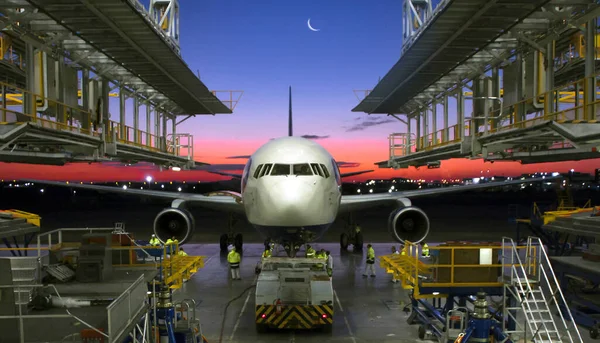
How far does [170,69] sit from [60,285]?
15229 mm

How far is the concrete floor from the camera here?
11.9 metres

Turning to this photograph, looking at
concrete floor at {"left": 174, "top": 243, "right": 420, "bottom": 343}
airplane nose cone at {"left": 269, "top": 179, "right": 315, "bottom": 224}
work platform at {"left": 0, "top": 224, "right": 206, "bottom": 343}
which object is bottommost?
concrete floor at {"left": 174, "top": 243, "right": 420, "bottom": 343}

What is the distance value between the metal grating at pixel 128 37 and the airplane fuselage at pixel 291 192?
20.0 feet

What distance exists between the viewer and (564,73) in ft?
60.8

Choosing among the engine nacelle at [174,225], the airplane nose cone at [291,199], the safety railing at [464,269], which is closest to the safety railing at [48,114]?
A: the engine nacelle at [174,225]

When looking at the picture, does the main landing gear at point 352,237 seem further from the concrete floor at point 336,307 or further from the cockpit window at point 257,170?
the cockpit window at point 257,170

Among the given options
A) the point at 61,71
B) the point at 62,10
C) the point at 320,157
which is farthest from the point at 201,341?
the point at 61,71

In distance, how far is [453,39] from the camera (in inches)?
620

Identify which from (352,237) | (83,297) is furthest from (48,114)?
(352,237)

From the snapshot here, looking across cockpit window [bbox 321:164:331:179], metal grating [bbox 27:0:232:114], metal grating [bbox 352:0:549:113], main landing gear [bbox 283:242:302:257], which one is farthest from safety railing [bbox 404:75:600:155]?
metal grating [bbox 27:0:232:114]

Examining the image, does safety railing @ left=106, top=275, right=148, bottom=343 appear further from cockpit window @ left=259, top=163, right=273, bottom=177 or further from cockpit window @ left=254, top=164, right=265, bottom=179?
cockpit window @ left=254, top=164, right=265, bottom=179

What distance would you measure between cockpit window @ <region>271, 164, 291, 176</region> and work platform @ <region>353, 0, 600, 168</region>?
19.5 ft

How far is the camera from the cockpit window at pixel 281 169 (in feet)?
45.2

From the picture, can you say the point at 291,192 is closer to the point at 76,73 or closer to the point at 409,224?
the point at 409,224
